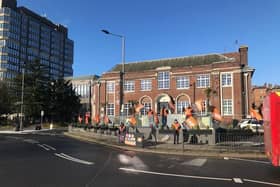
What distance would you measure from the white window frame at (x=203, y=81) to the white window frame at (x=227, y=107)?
4.23m

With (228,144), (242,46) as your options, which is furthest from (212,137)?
(242,46)

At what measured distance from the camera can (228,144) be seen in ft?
62.8

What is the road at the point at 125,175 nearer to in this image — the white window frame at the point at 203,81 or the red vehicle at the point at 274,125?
the red vehicle at the point at 274,125

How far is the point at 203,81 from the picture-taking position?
44094mm

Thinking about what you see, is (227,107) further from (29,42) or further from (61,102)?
(29,42)

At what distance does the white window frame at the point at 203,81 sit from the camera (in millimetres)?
43625

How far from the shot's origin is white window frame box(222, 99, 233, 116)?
40688 millimetres

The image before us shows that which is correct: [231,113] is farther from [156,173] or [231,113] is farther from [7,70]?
[7,70]

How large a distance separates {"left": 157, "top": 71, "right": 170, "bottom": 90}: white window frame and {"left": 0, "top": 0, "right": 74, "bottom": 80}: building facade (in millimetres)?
61504

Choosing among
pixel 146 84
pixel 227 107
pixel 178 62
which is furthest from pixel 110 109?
pixel 227 107

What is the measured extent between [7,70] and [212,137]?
11879 cm

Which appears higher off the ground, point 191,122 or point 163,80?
point 163,80

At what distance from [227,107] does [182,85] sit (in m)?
8.90

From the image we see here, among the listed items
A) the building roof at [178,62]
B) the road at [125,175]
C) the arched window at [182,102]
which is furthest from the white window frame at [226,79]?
the road at [125,175]
